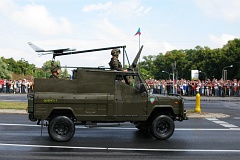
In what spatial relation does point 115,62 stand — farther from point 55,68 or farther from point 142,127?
point 142,127

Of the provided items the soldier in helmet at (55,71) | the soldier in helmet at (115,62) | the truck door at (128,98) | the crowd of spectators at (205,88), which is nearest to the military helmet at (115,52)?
the soldier in helmet at (115,62)

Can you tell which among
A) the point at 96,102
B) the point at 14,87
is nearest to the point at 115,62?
the point at 96,102

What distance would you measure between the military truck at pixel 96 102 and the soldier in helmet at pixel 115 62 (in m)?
0.32

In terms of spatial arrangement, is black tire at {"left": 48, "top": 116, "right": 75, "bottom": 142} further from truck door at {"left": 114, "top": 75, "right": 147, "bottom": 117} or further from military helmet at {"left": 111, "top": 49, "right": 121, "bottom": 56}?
military helmet at {"left": 111, "top": 49, "right": 121, "bottom": 56}

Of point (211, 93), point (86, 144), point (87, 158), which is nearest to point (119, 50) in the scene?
point (86, 144)

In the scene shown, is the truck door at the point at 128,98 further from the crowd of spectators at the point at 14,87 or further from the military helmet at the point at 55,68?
the crowd of spectators at the point at 14,87

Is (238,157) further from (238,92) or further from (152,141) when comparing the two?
(238,92)

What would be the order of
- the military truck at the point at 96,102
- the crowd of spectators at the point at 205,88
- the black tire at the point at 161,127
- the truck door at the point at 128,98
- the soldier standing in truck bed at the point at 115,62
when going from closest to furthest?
1. the military truck at the point at 96,102
2. the truck door at the point at 128,98
3. the black tire at the point at 161,127
4. the soldier standing in truck bed at the point at 115,62
5. the crowd of spectators at the point at 205,88

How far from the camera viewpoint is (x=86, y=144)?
10258mm

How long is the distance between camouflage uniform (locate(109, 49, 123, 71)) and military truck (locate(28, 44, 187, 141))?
0.32 meters

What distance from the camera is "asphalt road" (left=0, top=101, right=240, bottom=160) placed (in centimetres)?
884

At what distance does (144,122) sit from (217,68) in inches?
3731

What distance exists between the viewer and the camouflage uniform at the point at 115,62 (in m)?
11.2

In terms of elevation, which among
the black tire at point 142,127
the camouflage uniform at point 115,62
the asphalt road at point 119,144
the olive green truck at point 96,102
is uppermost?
the camouflage uniform at point 115,62
